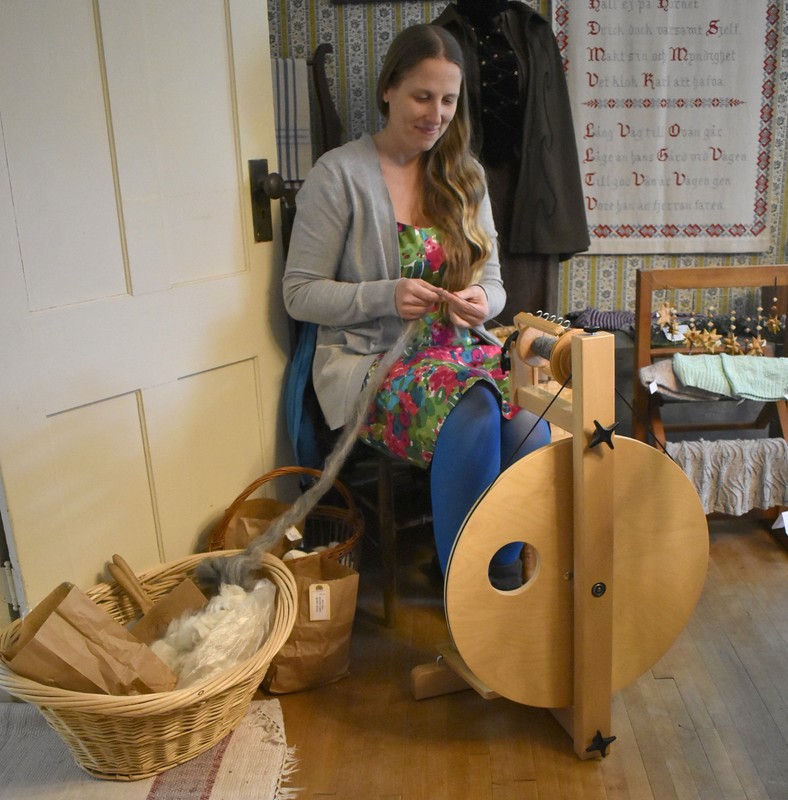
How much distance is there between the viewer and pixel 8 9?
1.53 m

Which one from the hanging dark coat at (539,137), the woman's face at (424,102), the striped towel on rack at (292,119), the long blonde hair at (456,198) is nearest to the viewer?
the woman's face at (424,102)

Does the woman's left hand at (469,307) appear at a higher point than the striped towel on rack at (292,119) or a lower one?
lower

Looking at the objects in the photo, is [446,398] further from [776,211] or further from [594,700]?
[776,211]

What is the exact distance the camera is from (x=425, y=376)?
189 centimetres

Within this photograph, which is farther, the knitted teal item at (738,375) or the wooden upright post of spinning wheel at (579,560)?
the knitted teal item at (738,375)

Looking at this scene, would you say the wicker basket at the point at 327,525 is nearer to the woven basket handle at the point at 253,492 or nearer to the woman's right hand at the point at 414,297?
the woven basket handle at the point at 253,492

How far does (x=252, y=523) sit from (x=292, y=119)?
1.28 m

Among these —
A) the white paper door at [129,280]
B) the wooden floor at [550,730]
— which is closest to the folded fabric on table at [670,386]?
the wooden floor at [550,730]

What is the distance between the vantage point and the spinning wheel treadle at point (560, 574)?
152cm

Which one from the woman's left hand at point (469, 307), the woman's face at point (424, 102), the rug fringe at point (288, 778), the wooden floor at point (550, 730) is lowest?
the wooden floor at point (550, 730)

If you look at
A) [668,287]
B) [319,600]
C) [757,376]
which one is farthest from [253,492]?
[757,376]

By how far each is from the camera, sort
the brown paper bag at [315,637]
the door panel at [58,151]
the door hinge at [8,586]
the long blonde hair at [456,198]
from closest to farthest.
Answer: the door panel at [58,151], the door hinge at [8,586], the brown paper bag at [315,637], the long blonde hair at [456,198]

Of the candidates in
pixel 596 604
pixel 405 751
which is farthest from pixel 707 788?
pixel 405 751

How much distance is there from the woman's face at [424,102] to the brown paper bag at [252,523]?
913mm
